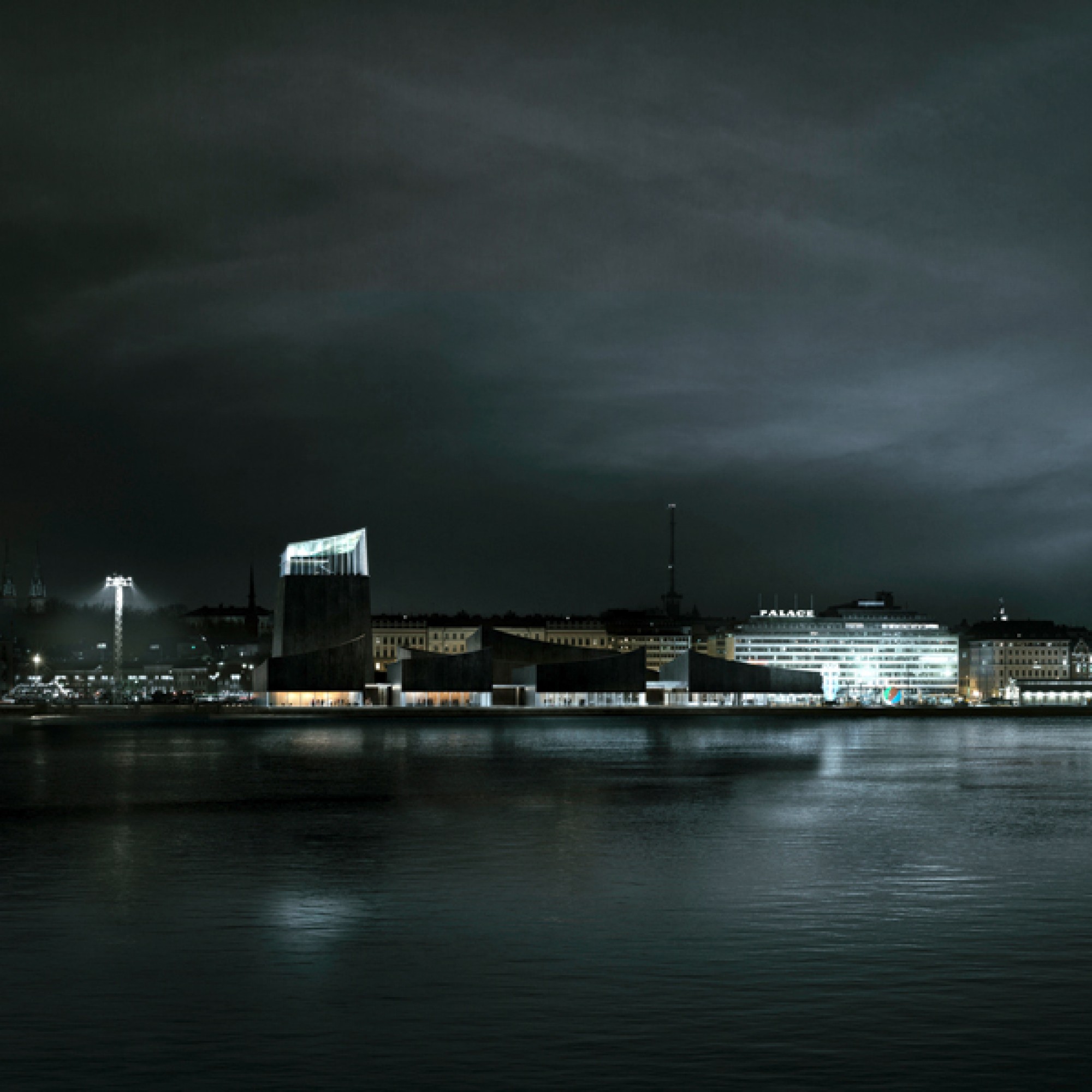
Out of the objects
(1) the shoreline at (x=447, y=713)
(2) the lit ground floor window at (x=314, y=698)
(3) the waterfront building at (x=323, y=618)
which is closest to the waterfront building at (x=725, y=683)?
(1) the shoreline at (x=447, y=713)

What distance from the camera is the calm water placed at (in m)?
10.3

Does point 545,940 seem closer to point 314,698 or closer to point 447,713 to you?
point 314,698

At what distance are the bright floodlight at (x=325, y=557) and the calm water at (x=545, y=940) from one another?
272ft

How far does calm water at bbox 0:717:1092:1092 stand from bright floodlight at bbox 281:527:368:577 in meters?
83.0

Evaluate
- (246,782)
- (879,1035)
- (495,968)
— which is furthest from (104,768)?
(879,1035)

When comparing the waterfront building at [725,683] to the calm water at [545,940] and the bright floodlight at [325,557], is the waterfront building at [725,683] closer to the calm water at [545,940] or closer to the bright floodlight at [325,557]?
the bright floodlight at [325,557]

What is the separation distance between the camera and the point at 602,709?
128 meters

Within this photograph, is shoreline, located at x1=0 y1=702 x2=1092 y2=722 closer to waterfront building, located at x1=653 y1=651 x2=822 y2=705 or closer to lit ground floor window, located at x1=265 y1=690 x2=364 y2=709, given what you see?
lit ground floor window, located at x1=265 y1=690 x2=364 y2=709

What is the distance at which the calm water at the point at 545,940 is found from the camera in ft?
33.7

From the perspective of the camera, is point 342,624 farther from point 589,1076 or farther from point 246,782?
point 589,1076

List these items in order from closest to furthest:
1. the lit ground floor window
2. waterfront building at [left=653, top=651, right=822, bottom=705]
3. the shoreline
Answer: the shoreline → the lit ground floor window → waterfront building at [left=653, top=651, right=822, bottom=705]

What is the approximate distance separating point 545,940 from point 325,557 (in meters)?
106

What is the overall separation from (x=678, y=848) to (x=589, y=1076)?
14.0 m

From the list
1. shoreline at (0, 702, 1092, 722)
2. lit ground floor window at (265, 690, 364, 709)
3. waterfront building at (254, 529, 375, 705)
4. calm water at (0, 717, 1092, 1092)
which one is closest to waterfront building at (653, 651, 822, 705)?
shoreline at (0, 702, 1092, 722)
